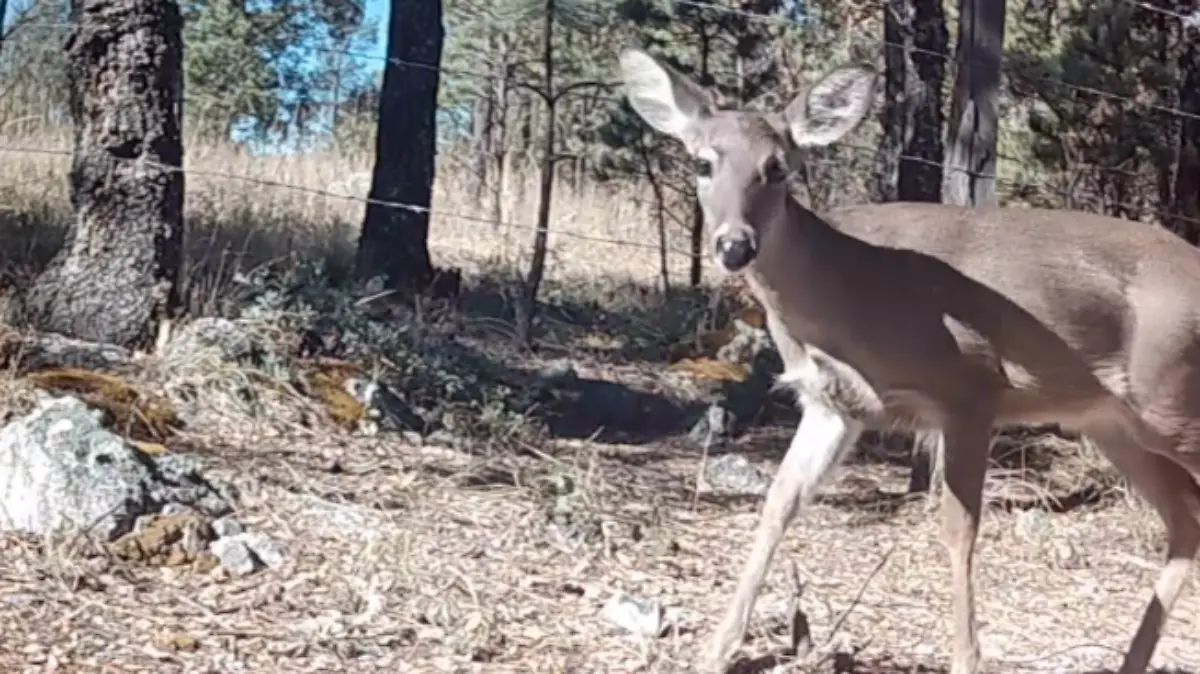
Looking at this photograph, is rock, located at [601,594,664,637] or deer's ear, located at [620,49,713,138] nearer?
rock, located at [601,594,664,637]

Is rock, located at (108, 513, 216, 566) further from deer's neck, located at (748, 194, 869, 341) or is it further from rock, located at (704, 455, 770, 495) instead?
rock, located at (704, 455, 770, 495)

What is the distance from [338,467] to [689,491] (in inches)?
49.5

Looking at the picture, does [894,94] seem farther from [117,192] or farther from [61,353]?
[61,353]

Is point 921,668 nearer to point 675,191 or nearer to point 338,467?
point 338,467

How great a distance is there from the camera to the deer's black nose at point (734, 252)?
4156 millimetres

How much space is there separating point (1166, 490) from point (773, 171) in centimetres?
151

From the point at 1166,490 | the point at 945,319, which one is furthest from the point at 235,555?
the point at 1166,490

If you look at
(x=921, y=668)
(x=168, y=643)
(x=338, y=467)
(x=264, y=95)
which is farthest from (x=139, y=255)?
(x=264, y=95)

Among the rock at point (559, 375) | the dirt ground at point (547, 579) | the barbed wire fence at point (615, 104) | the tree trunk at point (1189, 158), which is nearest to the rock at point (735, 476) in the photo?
the dirt ground at point (547, 579)

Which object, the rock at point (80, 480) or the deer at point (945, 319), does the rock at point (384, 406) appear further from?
the deer at point (945, 319)

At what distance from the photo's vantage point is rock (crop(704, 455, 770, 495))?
6.37 m

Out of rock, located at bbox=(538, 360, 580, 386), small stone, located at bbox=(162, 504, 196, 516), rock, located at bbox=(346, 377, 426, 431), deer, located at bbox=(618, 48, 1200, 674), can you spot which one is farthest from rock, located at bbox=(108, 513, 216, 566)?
rock, located at bbox=(538, 360, 580, 386)

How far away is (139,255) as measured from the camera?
659cm

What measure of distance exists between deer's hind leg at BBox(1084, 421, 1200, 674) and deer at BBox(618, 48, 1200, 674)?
2 cm
